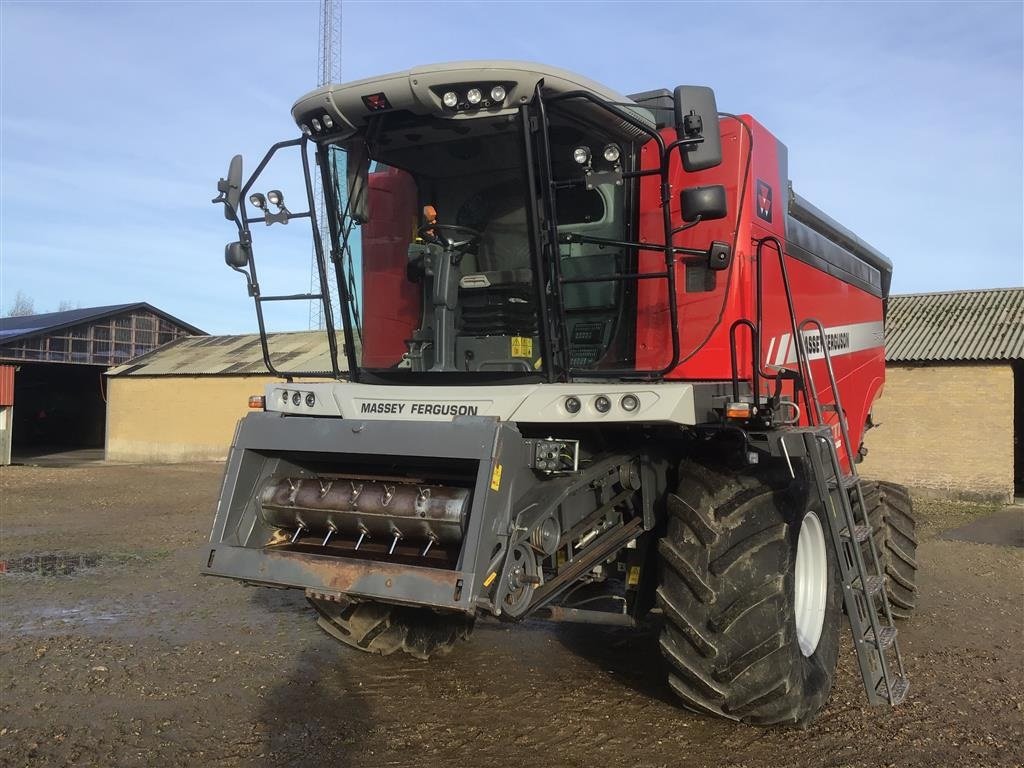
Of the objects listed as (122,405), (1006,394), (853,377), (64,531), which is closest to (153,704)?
(853,377)

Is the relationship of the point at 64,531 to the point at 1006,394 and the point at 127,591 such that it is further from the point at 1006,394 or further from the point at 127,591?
the point at 1006,394

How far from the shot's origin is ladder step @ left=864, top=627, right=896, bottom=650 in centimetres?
445

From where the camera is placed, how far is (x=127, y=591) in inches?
297

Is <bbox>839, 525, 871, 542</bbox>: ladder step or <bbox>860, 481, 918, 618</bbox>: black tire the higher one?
<bbox>839, 525, 871, 542</bbox>: ladder step

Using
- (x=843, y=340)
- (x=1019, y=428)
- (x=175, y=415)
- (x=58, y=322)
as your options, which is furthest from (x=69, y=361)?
(x=843, y=340)

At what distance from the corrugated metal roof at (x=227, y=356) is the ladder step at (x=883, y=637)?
1849 centimetres

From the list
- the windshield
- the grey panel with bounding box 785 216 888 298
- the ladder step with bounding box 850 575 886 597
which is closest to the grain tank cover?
the windshield

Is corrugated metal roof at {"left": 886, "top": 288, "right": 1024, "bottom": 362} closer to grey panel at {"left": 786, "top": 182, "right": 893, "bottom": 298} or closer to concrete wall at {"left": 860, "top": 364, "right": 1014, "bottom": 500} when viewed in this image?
concrete wall at {"left": 860, "top": 364, "right": 1014, "bottom": 500}

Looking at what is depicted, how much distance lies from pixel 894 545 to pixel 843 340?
1.73 meters

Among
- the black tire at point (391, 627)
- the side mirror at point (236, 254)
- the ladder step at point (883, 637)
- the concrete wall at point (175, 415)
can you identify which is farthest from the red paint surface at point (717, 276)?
the concrete wall at point (175, 415)

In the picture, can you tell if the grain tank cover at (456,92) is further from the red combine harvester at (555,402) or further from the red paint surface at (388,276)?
the red paint surface at (388,276)

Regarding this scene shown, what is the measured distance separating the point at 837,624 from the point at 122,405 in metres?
25.8

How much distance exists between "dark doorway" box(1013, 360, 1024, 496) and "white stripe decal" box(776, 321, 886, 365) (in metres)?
10.1

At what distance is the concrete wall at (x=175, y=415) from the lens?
79.4ft
